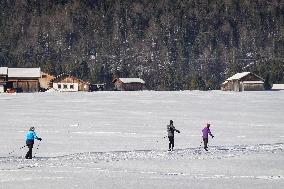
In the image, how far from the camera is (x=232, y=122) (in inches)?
1435

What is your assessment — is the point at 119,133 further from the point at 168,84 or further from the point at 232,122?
the point at 168,84

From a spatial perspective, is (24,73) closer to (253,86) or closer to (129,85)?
(129,85)

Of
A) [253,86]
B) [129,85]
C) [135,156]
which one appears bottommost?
[135,156]

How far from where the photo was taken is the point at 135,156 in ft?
69.8

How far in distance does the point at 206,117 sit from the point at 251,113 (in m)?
5.74

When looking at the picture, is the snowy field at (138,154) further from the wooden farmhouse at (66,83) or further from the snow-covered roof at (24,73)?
the wooden farmhouse at (66,83)

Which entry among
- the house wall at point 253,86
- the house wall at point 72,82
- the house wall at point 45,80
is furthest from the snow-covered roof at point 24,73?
the house wall at point 253,86

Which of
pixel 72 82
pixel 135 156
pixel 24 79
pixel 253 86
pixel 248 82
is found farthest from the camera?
pixel 72 82

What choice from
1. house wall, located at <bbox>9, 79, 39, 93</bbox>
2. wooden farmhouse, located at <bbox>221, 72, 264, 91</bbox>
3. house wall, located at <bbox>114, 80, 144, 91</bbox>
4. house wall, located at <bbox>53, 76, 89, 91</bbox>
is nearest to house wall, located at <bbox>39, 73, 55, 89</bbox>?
house wall, located at <bbox>53, 76, 89, 91</bbox>

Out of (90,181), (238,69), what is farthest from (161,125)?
(238,69)

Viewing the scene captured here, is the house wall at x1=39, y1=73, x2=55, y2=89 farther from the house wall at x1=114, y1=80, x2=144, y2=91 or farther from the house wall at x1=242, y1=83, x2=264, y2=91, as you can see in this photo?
the house wall at x1=242, y1=83, x2=264, y2=91

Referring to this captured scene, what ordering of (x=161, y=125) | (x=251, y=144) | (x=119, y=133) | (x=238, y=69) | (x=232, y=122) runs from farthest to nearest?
1. (x=238, y=69)
2. (x=232, y=122)
3. (x=161, y=125)
4. (x=119, y=133)
5. (x=251, y=144)

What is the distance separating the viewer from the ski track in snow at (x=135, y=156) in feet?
63.5

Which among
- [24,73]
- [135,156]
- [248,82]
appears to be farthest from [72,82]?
[135,156]
